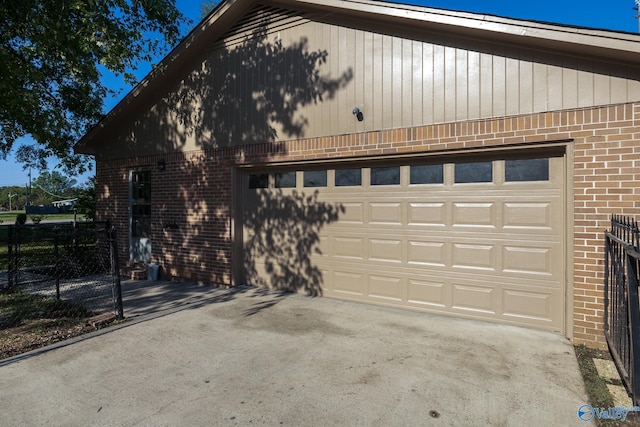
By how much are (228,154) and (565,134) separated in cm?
575

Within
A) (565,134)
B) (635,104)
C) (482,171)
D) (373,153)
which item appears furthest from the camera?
(373,153)

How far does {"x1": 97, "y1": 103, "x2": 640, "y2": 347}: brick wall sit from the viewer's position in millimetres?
4406

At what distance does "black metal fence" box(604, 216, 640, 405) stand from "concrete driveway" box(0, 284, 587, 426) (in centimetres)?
44

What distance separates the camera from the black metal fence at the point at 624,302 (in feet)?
9.41

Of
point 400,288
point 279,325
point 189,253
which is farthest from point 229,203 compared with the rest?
point 400,288

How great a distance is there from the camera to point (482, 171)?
536 centimetres

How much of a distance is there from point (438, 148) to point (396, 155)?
0.66 metres

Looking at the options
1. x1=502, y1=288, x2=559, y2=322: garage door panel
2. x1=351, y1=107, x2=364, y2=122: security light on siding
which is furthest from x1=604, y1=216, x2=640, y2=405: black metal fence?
x1=351, y1=107, x2=364, y2=122: security light on siding

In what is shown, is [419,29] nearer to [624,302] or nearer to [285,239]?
[285,239]

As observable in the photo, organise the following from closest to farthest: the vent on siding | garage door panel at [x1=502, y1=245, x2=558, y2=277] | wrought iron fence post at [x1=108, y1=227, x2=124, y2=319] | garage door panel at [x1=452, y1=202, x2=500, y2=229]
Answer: garage door panel at [x1=502, y1=245, x2=558, y2=277] → garage door panel at [x1=452, y1=202, x2=500, y2=229] → wrought iron fence post at [x1=108, y1=227, x2=124, y2=319] → the vent on siding

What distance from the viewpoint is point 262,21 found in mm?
7156

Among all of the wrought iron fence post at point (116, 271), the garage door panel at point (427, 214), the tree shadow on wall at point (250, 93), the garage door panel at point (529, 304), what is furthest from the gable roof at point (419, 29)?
the wrought iron fence post at point (116, 271)

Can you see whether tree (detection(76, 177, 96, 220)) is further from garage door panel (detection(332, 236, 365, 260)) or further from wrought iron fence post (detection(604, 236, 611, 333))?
wrought iron fence post (detection(604, 236, 611, 333))

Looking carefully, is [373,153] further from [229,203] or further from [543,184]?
[229,203]
